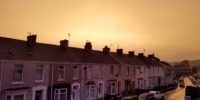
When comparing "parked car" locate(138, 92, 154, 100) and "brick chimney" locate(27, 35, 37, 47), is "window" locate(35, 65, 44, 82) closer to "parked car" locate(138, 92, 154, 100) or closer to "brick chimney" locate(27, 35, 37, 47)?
"brick chimney" locate(27, 35, 37, 47)

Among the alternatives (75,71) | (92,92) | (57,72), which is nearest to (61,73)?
(57,72)

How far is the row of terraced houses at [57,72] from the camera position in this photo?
1154 inches

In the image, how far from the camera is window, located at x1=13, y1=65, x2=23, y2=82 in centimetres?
2958

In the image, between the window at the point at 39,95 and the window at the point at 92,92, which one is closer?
the window at the point at 39,95

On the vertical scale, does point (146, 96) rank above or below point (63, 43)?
below

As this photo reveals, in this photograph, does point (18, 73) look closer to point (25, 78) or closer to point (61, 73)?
point (25, 78)

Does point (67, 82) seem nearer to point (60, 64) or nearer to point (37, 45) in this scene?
point (60, 64)

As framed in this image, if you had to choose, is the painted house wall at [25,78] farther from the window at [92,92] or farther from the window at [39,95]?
the window at [92,92]

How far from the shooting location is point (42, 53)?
34.6m

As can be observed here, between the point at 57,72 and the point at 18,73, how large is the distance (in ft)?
20.8

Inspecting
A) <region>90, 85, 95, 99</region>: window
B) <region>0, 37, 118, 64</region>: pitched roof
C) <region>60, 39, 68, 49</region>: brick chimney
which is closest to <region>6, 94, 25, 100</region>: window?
<region>0, 37, 118, 64</region>: pitched roof

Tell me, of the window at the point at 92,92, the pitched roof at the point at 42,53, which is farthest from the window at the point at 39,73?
the window at the point at 92,92

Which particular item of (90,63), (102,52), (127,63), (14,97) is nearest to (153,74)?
(127,63)

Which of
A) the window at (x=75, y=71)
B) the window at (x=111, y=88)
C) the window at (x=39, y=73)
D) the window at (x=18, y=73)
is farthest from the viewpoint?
the window at (x=111, y=88)
